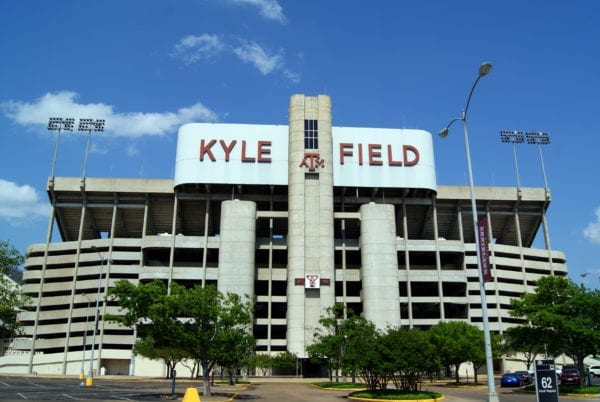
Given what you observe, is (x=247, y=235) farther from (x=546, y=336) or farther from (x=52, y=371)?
(x=546, y=336)

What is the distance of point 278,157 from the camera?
83688 millimetres

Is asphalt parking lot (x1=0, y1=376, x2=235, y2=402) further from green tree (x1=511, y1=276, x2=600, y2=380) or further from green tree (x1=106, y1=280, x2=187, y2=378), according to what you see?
green tree (x1=511, y1=276, x2=600, y2=380)

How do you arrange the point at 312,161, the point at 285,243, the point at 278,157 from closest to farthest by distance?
the point at 312,161 → the point at 278,157 → the point at 285,243

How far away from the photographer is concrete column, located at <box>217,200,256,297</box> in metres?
77.2

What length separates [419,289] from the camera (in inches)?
3706

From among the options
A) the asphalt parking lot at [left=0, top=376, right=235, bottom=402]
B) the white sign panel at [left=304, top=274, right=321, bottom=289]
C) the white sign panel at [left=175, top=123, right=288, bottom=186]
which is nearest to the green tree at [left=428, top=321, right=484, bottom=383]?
the asphalt parking lot at [left=0, top=376, right=235, bottom=402]

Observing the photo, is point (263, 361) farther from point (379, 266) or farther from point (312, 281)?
point (379, 266)

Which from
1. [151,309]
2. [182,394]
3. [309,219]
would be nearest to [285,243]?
[309,219]

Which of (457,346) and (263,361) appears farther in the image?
(263,361)

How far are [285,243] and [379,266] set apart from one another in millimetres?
16153

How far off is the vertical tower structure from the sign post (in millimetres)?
57260

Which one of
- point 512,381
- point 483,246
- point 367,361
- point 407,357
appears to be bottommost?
point 512,381

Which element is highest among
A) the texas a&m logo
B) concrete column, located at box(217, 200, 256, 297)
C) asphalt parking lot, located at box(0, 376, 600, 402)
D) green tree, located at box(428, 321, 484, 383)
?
the texas a&m logo

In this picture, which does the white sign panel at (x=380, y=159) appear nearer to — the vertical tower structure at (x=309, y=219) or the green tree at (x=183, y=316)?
the vertical tower structure at (x=309, y=219)
